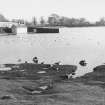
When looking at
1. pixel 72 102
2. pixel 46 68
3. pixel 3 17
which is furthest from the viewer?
pixel 3 17

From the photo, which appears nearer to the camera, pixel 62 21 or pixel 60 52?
pixel 60 52

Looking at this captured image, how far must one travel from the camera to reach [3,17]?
177875 millimetres

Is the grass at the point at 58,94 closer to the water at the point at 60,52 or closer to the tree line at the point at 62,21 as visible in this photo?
the water at the point at 60,52

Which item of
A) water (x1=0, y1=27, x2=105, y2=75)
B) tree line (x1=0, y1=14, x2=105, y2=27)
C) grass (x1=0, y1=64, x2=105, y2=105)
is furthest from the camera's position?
tree line (x1=0, y1=14, x2=105, y2=27)

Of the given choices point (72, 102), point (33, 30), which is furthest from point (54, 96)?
point (33, 30)

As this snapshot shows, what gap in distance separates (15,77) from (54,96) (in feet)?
18.6

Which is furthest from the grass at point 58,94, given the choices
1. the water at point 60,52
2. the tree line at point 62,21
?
the tree line at point 62,21

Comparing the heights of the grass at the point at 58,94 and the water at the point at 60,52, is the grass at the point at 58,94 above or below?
above

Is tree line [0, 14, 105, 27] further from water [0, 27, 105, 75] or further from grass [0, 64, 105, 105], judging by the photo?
grass [0, 64, 105, 105]

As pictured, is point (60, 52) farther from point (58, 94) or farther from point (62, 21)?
point (62, 21)

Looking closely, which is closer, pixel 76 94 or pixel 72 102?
pixel 72 102

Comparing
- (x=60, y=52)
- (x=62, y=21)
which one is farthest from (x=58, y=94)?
(x=62, y=21)

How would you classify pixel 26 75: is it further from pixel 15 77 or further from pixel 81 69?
pixel 81 69

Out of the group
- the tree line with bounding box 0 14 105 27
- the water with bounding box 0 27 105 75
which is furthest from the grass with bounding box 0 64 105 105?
the tree line with bounding box 0 14 105 27
